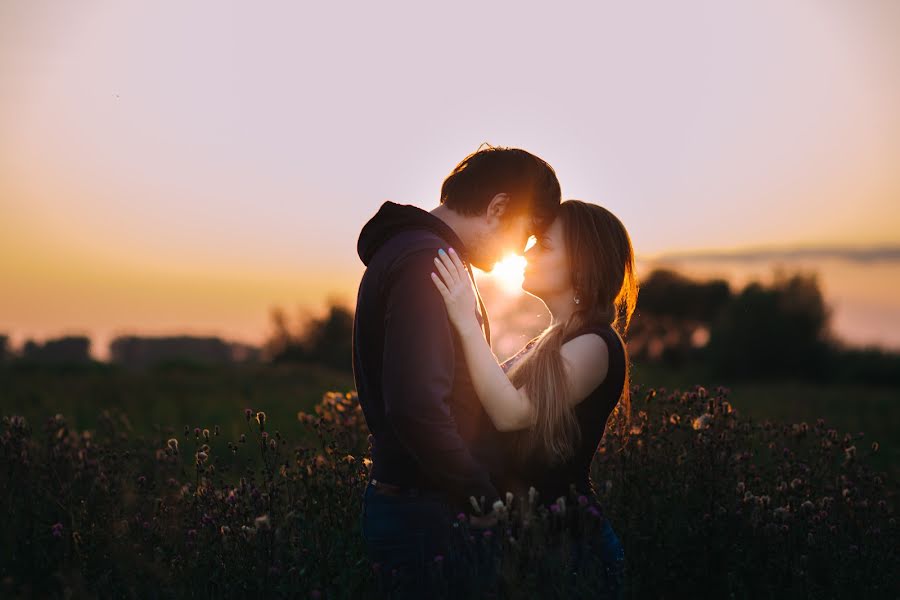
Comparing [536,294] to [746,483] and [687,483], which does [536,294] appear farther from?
[746,483]

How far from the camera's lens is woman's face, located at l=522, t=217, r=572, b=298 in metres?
4.21

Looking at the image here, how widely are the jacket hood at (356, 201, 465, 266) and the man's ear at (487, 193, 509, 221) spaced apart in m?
0.23

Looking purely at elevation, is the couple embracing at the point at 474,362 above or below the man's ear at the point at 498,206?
below

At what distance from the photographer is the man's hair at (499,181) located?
153 inches

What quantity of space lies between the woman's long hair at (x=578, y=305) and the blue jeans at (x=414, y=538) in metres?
0.59

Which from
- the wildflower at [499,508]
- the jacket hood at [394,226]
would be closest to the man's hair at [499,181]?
the jacket hood at [394,226]

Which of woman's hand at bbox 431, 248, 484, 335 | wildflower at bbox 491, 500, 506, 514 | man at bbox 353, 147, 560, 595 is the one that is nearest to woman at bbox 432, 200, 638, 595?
woman's hand at bbox 431, 248, 484, 335

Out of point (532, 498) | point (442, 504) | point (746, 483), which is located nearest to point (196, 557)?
point (442, 504)

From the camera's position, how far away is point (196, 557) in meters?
4.44

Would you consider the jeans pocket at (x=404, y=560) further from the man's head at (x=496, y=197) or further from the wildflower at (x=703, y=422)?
the wildflower at (x=703, y=422)

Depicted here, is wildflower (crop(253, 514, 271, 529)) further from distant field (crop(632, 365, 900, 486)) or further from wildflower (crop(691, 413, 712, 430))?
distant field (crop(632, 365, 900, 486))

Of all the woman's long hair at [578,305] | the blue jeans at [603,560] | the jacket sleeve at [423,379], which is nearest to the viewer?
the jacket sleeve at [423,379]

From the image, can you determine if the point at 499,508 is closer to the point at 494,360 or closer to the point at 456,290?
the point at 494,360

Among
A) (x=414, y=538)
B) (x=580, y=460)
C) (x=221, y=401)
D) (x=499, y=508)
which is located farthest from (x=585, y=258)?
(x=221, y=401)
